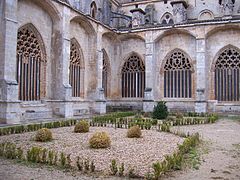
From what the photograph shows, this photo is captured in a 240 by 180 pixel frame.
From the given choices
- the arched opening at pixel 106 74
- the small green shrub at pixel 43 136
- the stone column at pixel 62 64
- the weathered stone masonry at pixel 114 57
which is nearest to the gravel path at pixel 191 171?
the small green shrub at pixel 43 136

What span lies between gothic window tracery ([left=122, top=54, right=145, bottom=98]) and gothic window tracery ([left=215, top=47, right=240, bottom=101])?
6.21 metres

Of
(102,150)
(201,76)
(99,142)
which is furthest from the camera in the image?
(201,76)

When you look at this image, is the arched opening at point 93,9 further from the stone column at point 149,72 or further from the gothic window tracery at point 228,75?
the gothic window tracery at point 228,75

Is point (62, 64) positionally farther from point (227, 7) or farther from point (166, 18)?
point (227, 7)

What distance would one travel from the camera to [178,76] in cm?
2345

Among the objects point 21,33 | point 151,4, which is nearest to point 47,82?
point 21,33

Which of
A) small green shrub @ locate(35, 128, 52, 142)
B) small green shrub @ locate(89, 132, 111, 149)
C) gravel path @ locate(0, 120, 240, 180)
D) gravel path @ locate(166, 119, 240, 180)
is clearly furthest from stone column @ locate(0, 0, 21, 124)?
gravel path @ locate(166, 119, 240, 180)

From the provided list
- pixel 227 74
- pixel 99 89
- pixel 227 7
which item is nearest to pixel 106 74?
pixel 99 89

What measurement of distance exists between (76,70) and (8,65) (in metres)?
7.50

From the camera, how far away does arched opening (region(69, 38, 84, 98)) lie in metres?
20.2

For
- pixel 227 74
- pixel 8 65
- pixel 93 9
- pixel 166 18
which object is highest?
pixel 166 18

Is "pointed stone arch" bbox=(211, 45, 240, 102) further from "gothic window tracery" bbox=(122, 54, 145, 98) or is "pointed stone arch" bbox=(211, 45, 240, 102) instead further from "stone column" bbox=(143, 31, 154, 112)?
"gothic window tracery" bbox=(122, 54, 145, 98)

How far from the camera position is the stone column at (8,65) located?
42.8 ft

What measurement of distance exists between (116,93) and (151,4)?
1026 cm
